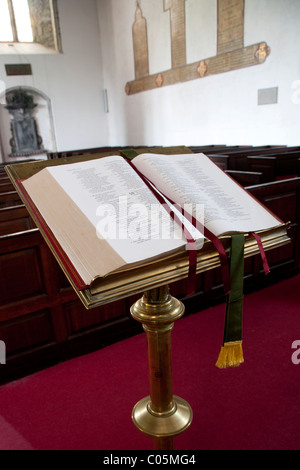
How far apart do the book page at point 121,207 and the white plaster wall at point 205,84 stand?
19.0ft

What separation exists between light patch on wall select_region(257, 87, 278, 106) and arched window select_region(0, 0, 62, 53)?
764cm

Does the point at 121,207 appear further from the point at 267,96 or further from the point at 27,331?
the point at 267,96

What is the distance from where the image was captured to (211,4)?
6.90 metres

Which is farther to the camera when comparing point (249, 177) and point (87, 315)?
point (249, 177)

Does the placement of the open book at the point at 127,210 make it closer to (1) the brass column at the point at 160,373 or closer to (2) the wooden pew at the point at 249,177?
(1) the brass column at the point at 160,373

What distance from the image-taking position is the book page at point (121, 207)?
2.55 ft

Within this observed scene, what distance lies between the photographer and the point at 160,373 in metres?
1.06

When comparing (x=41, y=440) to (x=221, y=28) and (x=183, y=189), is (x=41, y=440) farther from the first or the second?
(x=221, y=28)

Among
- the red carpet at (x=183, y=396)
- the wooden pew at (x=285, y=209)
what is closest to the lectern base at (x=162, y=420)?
the red carpet at (x=183, y=396)

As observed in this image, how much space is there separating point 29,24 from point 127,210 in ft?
40.6

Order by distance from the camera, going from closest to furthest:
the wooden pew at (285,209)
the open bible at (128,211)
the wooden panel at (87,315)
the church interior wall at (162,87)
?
the open bible at (128,211) < the wooden panel at (87,315) < the wooden pew at (285,209) < the church interior wall at (162,87)

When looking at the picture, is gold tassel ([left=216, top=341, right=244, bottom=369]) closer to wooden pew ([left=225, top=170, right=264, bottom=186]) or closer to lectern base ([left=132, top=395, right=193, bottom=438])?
lectern base ([left=132, top=395, right=193, bottom=438])

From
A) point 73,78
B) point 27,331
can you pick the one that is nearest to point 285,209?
point 27,331

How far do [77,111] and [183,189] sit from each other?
11.9 metres
